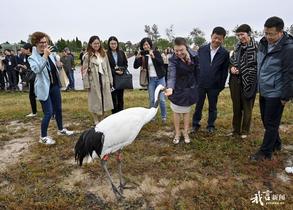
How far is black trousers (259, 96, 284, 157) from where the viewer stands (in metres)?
4.80

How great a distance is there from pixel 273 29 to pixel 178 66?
73.1 inches

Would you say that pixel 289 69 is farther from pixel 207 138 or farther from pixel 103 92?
pixel 103 92

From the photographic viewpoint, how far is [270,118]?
4.89 meters

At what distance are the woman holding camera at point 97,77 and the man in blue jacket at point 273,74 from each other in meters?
3.24

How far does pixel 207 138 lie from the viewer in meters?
6.36

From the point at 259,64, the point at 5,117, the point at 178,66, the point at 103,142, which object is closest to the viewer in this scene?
the point at 103,142

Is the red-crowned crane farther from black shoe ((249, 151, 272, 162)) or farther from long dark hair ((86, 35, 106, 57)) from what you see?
long dark hair ((86, 35, 106, 57))

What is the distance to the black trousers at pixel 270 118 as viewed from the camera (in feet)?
15.8

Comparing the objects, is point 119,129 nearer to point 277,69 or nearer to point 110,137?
point 110,137

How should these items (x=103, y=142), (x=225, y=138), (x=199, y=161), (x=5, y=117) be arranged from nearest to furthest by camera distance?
(x=103, y=142), (x=199, y=161), (x=225, y=138), (x=5, y=117)

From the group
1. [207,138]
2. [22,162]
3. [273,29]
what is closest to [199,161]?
[207,138]

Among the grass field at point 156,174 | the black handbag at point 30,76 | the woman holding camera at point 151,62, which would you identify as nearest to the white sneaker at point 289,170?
the grass field at point 156,174

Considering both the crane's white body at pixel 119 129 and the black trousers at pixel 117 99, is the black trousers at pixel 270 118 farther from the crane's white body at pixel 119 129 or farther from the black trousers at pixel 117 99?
the black trousers at pixel 117 99

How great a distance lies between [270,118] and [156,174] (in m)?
1.96
